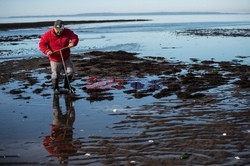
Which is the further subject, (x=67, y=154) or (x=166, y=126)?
(x=166, y=126)

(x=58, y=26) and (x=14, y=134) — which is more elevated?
(x=58, y=26)

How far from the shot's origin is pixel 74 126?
7.07 metres

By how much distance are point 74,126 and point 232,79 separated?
6.51 m

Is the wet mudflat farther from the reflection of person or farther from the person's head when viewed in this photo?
the person's head

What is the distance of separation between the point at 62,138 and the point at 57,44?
443cm

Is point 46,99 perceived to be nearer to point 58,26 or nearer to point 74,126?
point 58,26

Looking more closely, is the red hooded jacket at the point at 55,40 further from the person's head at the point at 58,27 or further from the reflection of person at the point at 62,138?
the reflection of person at the point at 62,138

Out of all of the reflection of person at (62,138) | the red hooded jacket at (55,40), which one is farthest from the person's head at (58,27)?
the reflection of person at (62,138)

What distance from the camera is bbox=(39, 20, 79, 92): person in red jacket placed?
32.4 ft

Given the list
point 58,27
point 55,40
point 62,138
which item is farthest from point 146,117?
point 55,40

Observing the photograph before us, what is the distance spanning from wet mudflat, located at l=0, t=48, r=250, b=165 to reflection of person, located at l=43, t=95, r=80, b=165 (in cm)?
2

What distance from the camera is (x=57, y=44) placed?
10.0 meters

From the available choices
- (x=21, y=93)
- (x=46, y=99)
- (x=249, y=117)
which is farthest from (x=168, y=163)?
(x=21, y=93)

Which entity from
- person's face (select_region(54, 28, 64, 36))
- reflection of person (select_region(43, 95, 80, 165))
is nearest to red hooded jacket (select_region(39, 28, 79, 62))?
person's face (select_region(54, 28, 64, 36))
